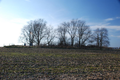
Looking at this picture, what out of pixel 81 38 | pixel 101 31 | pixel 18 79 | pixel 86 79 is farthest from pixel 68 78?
pixel 101 31

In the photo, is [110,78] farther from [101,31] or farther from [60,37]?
[101,31]

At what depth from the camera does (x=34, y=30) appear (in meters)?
56.1

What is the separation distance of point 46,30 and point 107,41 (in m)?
31.3

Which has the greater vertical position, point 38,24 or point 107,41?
point 38,24

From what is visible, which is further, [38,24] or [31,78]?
[38,24]

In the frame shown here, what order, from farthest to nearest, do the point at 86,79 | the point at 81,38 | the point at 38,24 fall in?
the point at 38,24 < the point at 81,38 < the point at 86,79

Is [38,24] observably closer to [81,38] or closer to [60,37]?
[60,37]

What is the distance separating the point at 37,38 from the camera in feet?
182

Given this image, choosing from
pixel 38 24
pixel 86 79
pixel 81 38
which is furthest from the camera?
pixel 38 24

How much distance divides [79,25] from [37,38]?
2213cm

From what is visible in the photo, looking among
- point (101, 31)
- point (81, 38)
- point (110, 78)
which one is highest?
point (101, 31)

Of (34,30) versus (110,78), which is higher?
(34,30)

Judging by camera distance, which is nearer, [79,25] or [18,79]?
[18,79]

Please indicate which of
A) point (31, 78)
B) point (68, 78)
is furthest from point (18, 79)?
point (68, 78)
